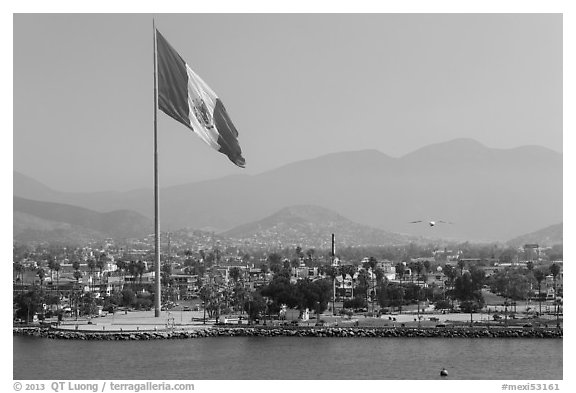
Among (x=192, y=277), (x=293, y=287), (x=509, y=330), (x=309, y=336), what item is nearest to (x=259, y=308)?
(x=293, y=287)

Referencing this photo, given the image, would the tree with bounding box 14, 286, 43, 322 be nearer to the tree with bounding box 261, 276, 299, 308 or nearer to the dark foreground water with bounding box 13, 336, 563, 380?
the dark foreground water with bounding box 13, 336, 563, 380

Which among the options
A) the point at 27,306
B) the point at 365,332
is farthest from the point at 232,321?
the point at 27,306

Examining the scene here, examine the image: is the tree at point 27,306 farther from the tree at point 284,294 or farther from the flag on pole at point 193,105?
the flag on pole at point 193,105

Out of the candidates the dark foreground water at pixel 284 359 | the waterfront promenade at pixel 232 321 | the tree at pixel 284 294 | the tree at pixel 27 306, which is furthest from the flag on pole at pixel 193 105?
the tree at pixel 27 306

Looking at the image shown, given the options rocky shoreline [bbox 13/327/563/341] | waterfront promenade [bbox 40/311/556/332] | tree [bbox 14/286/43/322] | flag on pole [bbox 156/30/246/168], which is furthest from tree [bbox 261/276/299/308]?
flag on pole [bbox 156/30/246/168]
